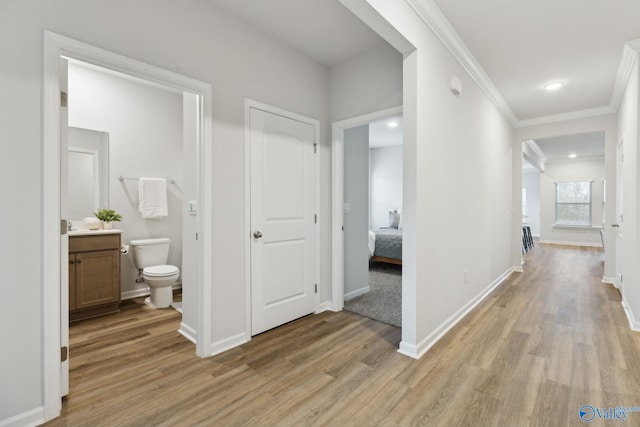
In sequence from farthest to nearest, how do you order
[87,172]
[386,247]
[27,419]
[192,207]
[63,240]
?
[386,247] → [87,172] → [192,207] → [63,240] → [27,419]

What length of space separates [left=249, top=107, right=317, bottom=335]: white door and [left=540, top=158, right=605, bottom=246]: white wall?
9.59m

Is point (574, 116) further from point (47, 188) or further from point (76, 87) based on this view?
point (76, 87)

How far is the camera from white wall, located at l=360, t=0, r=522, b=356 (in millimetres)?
2246

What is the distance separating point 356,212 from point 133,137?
2.96m

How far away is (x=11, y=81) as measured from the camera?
1.43 m

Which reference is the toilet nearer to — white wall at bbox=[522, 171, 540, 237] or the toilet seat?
the toilet seat

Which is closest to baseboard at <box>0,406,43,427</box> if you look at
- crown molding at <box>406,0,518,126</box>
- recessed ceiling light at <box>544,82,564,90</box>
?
crown molding at <box>406,0,518,126</box>

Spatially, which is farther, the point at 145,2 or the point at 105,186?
the point at 105,186

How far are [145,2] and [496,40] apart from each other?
2.90 meters

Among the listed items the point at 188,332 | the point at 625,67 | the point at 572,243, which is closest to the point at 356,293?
the point at 188,332

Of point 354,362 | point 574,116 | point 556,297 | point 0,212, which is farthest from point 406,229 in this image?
point 574,116

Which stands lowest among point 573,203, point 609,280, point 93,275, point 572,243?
point 609,280

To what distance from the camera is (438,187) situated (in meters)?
2.57

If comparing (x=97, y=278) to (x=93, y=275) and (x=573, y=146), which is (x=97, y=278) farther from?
(x=573, y=146)
